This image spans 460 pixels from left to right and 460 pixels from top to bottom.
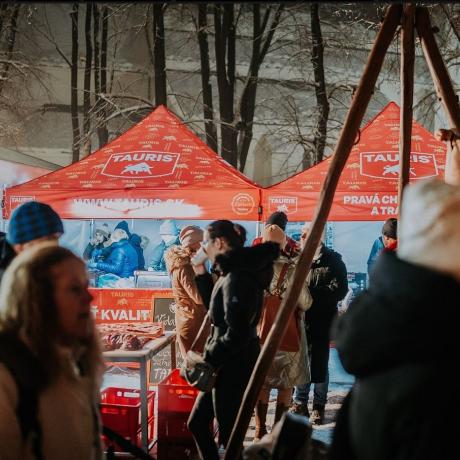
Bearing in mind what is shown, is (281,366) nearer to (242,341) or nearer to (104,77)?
(242,341)

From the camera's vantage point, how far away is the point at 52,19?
60.8ft

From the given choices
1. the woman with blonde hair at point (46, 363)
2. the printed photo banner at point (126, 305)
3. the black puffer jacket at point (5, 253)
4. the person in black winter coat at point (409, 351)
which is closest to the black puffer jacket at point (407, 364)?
the person in black winter coat at point (409, 351)

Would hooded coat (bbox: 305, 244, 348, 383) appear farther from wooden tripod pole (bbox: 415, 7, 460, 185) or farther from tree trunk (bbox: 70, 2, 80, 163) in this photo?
tree trunk (bbox: 70, 2, 80, 163)

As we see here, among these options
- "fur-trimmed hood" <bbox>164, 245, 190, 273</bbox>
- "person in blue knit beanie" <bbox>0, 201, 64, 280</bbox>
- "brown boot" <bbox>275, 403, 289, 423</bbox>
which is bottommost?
"brown boot" <bbox>275, 403, 289, 423</bbox>

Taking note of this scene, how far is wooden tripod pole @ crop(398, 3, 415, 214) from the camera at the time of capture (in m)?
2.87

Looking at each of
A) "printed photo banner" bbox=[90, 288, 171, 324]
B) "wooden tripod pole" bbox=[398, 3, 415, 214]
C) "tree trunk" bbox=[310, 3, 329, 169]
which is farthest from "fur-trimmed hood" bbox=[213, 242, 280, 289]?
"tree trunk" bbox=[310, 3, 329, 169]

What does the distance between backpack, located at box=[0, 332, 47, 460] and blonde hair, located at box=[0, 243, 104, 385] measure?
0.04 meters

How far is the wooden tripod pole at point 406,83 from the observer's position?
9.40ft

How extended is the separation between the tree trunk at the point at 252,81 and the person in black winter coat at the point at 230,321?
12.7 meters

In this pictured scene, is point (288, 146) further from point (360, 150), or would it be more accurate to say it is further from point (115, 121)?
point (360, 150)

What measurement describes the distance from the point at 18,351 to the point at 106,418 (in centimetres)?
312

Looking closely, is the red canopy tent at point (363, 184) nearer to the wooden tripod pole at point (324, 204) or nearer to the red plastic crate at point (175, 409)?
the red plastic crate at point (175, 409)

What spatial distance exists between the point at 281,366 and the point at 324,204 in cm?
288

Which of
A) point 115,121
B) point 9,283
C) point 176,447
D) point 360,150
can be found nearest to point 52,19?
point 115,121
